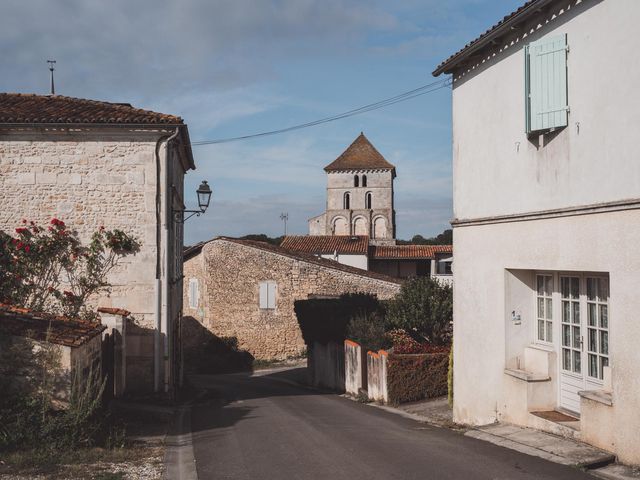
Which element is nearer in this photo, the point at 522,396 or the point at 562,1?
the point at 562,1

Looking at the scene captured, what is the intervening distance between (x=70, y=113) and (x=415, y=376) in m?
9.42

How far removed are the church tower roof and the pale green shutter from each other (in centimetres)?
6487

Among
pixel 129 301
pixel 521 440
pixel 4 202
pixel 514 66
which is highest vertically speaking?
pixel 514 66

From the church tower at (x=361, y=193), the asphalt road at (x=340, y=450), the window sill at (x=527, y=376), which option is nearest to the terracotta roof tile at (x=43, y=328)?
the asphalt road at (x=340, y=450)

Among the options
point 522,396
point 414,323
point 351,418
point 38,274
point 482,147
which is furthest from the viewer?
point 414,323

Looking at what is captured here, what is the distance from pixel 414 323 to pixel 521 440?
335 inches

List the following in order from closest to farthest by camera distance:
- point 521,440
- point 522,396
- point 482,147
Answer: point 521,440, point 522,396, point 482,147

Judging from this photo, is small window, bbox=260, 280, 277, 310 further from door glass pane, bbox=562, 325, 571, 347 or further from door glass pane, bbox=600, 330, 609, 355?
door glass pane, bbox=600, 330, 609, 355

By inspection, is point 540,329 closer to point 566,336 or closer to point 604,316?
point 566,336

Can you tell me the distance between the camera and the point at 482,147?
1016 cm

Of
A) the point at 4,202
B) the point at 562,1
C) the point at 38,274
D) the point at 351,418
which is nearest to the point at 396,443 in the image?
the point at 351,418

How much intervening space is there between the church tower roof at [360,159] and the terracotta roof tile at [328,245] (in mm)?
32622

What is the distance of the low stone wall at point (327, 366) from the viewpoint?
19109 mm

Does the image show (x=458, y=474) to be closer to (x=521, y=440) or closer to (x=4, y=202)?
(x=521, y=440)
